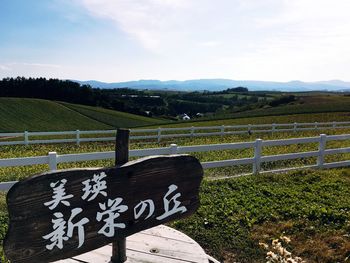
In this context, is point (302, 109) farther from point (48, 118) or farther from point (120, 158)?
point (120, 158)

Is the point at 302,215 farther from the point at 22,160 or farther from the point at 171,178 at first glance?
the point at 22,160

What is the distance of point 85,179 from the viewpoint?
3029mm

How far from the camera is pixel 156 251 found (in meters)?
3.84

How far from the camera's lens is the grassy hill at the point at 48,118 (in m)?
48.9

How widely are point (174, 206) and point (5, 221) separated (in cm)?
392

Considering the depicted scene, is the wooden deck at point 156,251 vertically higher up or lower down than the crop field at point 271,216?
higher up

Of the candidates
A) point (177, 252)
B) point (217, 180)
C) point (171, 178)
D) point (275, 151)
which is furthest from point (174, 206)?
point (275, 151)

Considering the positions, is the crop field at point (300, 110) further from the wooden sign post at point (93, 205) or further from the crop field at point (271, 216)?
the wooden sign post at point (93, 205)

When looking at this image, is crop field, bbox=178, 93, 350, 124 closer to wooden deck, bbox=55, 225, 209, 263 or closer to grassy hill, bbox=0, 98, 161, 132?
grassy hill, bbox=0, 98, 161, 132

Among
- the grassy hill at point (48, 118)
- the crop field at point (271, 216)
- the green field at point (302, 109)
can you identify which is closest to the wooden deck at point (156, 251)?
the crop field at point (271, 216)

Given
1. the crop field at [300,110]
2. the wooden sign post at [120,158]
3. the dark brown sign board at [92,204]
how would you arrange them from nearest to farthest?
the dark brown sign board at [92,204] < the wooden sign post at [120,158] < the crop field at [300,110]

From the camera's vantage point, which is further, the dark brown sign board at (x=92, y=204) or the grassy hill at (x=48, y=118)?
the grassy hill at (x=48, y=118)

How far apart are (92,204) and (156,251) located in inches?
43.1

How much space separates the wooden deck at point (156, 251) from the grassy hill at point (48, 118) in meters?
43.9
